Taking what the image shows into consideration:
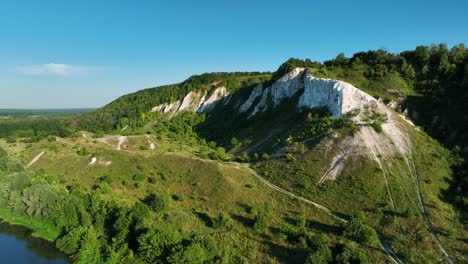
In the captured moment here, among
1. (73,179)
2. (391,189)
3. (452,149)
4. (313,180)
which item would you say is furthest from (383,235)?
(73,179)

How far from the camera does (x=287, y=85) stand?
100188mm

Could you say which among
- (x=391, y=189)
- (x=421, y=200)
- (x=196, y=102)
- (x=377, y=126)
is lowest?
(x=421, y=200)

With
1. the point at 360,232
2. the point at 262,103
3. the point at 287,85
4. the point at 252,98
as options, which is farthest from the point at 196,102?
the point at 360,232

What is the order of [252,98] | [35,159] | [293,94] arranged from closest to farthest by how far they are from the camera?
[35,159] → [293,94] → [252,98]

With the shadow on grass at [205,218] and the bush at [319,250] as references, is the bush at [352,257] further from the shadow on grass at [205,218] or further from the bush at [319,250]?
the shadow on grass at [205,218]

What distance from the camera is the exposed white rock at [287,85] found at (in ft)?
320

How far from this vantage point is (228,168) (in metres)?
60.0

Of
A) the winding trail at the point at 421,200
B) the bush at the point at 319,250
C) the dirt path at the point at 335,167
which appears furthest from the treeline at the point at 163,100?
the bush at the point at 319,250

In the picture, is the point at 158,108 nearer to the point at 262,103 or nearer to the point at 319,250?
the point at 262,103

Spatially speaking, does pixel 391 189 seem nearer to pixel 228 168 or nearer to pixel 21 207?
pixel 228 168

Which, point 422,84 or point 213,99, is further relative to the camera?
point 213,99

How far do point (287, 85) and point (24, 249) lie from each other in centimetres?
8573

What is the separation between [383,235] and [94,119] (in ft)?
571

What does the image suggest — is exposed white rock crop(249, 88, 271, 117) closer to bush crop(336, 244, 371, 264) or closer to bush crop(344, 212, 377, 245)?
bush crop(344, 212, 377, 245)
